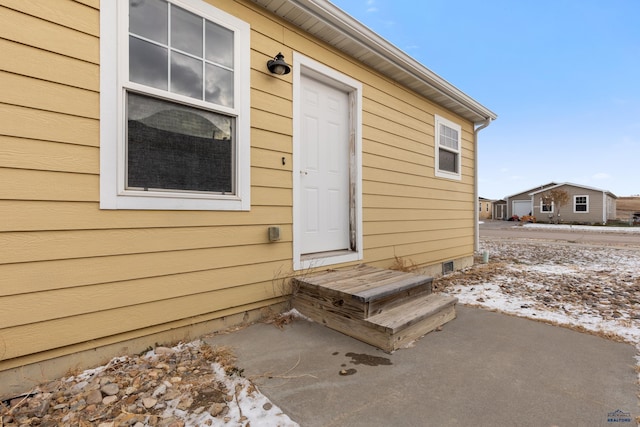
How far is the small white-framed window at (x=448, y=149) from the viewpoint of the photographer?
4871 millimetres

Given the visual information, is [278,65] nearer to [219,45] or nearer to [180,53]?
[219,45]

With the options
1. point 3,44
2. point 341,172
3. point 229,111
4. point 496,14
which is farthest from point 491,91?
point 3,44

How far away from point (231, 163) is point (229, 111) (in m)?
0.42

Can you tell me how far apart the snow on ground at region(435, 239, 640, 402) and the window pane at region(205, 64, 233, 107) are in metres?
3.23

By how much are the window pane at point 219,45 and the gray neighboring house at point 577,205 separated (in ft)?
98.0

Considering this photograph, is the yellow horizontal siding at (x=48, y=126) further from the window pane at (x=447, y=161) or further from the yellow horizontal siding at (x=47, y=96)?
the window pane at (x=447, y=161)

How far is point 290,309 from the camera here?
2.75m

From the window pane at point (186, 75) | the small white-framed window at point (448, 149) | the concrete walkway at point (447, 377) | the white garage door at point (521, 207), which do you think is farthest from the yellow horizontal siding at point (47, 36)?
the white garage door at point (521, 207)

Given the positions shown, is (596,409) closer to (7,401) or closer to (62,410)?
(62,410)

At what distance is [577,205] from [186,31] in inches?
1211

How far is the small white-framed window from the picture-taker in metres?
4.87

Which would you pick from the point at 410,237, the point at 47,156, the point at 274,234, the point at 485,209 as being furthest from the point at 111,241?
the point at 485,209

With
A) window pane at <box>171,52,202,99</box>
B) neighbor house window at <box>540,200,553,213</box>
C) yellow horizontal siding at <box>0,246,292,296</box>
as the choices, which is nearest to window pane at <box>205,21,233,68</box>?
window pane at <box>171,52,202,99</box>

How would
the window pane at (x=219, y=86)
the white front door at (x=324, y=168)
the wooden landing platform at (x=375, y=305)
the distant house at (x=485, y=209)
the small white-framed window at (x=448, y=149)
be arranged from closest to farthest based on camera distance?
1. the wooden landing platform at (x=375, y=305)
2. the window pane at (x=219, y=86)
3. the white front door at (x=324, y=168)
4. the small white-framed window at (x=448, y=149)
5. the distant house at (x=485, y=209)
